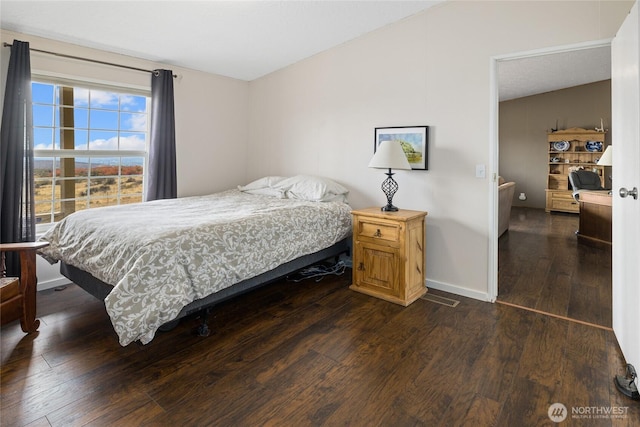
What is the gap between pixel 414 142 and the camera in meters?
3.30

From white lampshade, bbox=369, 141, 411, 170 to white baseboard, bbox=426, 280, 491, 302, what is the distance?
1.09 meters

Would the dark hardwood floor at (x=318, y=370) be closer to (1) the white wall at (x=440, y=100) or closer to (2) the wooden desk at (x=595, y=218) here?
(1) the white wall at (x=440, y=100)

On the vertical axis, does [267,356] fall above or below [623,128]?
below

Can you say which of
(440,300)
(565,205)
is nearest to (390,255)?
(440,300)

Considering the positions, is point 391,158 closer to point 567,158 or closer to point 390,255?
point 390,255

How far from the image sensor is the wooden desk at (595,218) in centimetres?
485

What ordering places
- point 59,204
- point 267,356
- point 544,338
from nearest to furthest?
1. point 267,356
2. point 544,338
3. point 59,204

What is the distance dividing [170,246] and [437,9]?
2.92 metres

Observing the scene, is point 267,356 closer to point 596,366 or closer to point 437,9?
point 596,366

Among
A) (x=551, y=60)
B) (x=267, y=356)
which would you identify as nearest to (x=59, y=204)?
(x=267, y=356)

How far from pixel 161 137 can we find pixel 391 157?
8.08 ft

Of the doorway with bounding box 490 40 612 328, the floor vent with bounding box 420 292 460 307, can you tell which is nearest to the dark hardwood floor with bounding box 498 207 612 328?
the doorway with bounding box 490 40 612 328

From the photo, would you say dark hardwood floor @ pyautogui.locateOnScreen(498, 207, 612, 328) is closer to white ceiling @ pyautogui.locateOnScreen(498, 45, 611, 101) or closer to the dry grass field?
white ceiling @ pyautogui.locateOnScreen(498, 45, 611, 101)

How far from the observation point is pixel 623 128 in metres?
2.01
